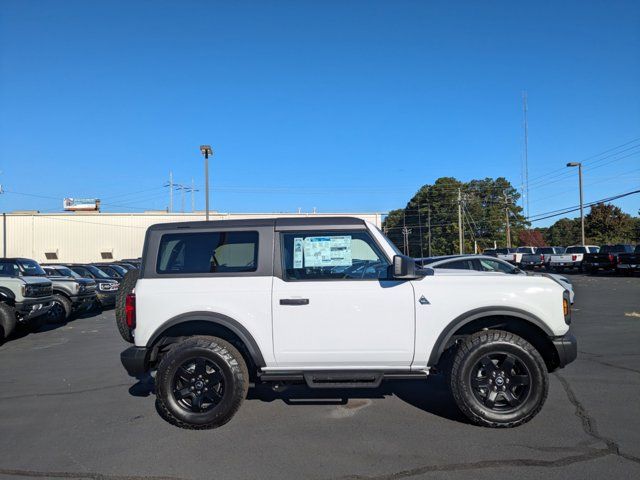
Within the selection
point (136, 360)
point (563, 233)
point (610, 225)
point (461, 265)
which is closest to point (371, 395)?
point (136, 360)

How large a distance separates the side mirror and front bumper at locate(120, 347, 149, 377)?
8.36 feet

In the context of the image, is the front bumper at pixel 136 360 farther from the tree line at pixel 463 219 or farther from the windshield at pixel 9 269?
the tree line at pixel 463 219

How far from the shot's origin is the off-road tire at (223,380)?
4.52 m

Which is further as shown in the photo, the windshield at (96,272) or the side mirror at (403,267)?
the windshield at (96,272)

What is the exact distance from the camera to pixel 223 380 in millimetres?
4574

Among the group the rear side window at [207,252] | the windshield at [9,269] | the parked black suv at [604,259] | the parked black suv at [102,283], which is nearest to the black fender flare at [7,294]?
the windshield at [9,269]

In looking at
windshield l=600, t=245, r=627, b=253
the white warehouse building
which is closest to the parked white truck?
windshield l=600, t=245, r=627, b=253

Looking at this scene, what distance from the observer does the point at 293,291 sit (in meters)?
4.57

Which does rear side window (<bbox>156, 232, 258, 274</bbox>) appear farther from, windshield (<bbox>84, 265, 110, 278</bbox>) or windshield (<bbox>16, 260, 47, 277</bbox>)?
windshield (<bbox>84, 265, 110, 278</bbox>)

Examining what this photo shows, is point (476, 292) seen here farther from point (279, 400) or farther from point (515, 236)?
point (515, 236)

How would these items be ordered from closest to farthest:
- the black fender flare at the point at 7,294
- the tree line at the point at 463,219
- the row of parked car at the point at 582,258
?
the black fender flare at the point at 7,294 < the row of parked car at the point at 582,258 < the tree line at the point at 463,219

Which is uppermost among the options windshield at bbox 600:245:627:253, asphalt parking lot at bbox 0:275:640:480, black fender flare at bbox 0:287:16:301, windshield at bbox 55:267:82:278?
windshield at bbox 600:245:627:253

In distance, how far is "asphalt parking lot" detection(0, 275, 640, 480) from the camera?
12.2 feet

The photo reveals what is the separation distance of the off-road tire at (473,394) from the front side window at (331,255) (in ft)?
3.76
